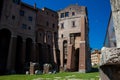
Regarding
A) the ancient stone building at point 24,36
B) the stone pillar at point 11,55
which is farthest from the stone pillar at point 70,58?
the stone pillar at point 11,55

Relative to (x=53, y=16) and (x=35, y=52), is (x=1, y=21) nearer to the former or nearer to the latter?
(x=35, y=52)

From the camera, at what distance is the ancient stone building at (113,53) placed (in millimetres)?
1721

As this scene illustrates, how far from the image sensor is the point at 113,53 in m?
1.72

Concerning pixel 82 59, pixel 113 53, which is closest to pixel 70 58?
pixel 82 59

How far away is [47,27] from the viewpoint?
163ft

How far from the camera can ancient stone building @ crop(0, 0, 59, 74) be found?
39.3m

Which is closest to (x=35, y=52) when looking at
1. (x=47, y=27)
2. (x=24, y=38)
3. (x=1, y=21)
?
(x=24, y=38)

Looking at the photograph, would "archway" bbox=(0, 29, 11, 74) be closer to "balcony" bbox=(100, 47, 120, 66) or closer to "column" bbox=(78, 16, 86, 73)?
"column" bbox=(78, 16, 86, 73)

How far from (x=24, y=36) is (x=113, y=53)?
42325 mm

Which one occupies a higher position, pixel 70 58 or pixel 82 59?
pixel 70 58

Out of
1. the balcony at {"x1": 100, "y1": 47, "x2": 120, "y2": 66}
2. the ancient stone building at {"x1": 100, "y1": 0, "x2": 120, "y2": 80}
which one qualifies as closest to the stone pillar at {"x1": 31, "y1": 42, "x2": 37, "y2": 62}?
the ancient stone building at {"x1": 100, "y1": 0, "x2": 120, "y2": 80}

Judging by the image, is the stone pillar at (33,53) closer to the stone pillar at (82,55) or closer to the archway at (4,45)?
the archway at (4,45)

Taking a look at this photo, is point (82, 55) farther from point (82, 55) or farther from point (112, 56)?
point (112, 56)

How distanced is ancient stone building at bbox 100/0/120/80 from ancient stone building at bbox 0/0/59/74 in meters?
37.1
